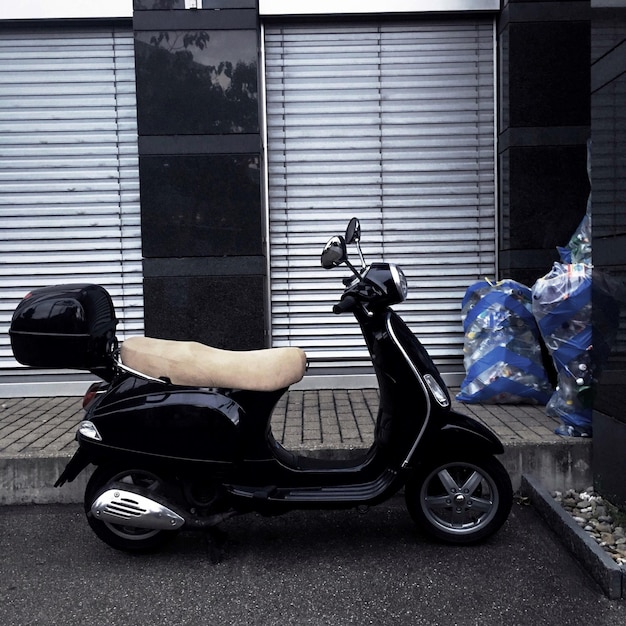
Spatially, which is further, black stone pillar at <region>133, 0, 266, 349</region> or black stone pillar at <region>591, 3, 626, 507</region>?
black stone pillar at <region>133, 0, 266, 349</region>

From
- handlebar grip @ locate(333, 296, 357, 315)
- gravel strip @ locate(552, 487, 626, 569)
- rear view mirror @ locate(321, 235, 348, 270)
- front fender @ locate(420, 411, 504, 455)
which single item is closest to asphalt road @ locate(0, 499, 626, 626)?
gravel strip @ locate(552, 487, 626, 569)

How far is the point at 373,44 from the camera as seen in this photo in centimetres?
722

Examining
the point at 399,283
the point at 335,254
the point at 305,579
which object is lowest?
the point at 305,579

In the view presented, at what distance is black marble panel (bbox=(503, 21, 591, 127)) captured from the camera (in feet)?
22.2

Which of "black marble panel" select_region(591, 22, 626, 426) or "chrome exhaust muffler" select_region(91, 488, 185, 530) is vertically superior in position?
"black marble panel" select_region(591, 22, 626, 426)

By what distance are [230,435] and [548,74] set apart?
486cm

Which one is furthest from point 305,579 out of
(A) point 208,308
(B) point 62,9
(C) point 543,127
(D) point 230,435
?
(B) point 62,9

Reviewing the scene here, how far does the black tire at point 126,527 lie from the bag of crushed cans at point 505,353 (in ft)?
10.1

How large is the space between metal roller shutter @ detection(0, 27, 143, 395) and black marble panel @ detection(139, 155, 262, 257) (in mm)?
448

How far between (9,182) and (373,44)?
3.77 m

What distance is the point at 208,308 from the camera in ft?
22.6

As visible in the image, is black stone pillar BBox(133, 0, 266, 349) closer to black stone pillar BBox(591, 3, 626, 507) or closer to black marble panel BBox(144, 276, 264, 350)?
black marble panel BBox(144, 276, 264, 350)

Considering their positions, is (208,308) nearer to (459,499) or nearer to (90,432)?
(90,432)

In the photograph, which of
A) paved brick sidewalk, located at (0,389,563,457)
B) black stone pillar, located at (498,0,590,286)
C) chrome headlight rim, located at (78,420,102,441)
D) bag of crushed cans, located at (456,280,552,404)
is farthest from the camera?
black stone pillar, located at (498,0,590,286)
